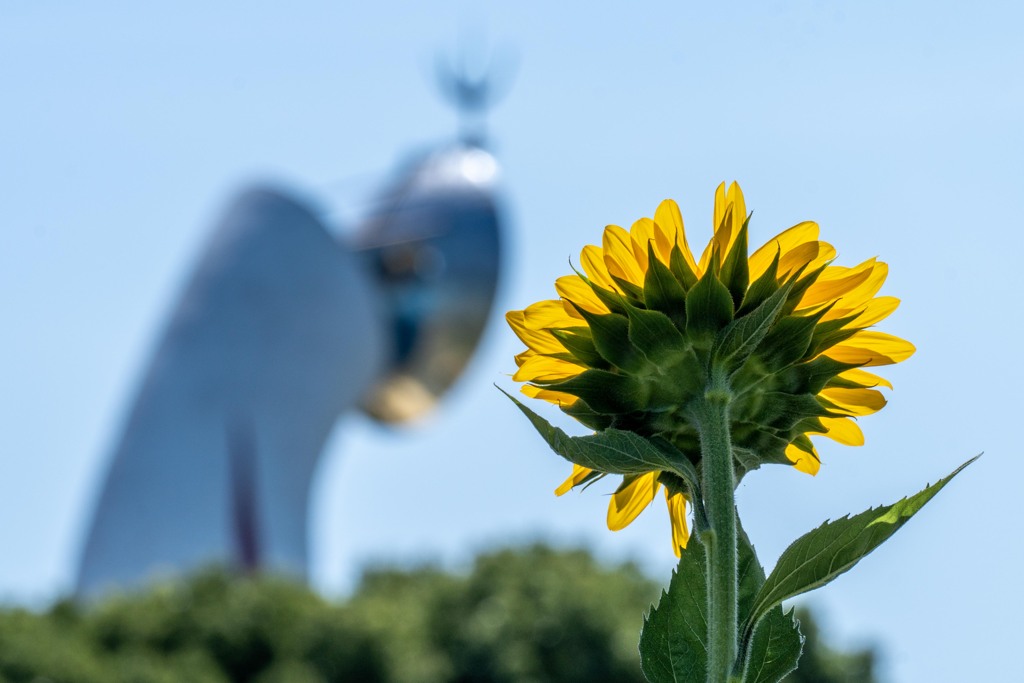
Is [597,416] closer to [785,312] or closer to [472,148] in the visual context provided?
[785,312]

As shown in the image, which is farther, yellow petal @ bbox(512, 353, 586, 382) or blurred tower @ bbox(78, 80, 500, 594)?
blurred tower @ bbox(78, 80, 500, 594)

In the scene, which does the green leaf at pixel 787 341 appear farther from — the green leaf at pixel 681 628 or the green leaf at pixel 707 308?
the green leaf at pixel 681 628

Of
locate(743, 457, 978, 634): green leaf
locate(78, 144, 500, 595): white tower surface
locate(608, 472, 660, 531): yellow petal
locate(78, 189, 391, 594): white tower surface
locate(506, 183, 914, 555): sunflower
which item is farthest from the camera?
locate(78, 144, 500, 595): white tower surface

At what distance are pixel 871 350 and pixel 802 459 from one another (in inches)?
4.7

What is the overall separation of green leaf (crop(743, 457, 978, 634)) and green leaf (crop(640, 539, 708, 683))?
102 millimetres

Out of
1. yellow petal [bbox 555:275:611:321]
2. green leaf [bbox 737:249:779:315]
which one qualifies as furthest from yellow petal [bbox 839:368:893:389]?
yellow petal [bbox 555:275:611:321]

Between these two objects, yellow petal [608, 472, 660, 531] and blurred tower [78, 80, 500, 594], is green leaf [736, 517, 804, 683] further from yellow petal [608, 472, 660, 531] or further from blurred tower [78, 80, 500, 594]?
blurred tower [78, 80, 500, 594]

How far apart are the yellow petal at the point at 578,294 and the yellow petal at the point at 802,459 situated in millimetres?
211

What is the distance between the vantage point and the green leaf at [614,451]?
4.37 feet

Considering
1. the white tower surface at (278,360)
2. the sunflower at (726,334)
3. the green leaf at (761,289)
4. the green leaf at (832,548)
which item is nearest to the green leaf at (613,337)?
the sunflower at (726,334)

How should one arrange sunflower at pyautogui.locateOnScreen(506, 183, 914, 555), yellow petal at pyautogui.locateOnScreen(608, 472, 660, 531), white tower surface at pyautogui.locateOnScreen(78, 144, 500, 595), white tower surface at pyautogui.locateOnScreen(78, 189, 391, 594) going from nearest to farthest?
sunflower at pyautogui.locateOnScreen(506, 183, 914, 555)
yellow petal at pyautogui.locateOnScreen(608, 472, 660, 531)
white tower surface at pyautogui.locateOnScreen(78, 189, 391, 594)
white tower surface at pyautogui.locateOnScreen(78, 144, 500, 595)

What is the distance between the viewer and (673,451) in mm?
1378

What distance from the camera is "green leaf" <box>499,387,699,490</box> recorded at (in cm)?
133

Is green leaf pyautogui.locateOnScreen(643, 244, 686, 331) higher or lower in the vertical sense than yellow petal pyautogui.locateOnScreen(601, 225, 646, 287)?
lower
